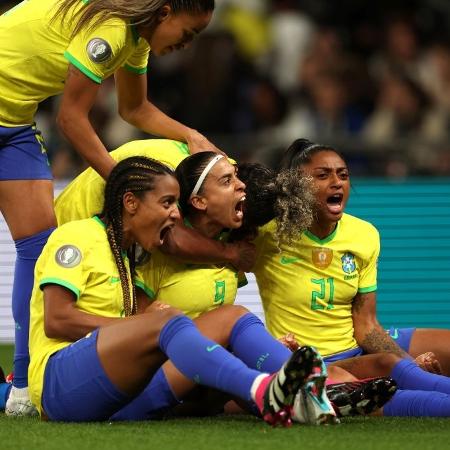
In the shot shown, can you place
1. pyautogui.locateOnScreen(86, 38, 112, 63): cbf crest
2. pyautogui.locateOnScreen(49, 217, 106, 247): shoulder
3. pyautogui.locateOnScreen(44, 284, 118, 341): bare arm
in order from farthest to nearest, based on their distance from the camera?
pyautogui.locateOnScreen(86, 38, 112, 63): cbf crest < pyautogui.locateOnScreen(49, 217, 106, 247): shoulder < pyautogui.locateOnScreen(44, 284, 118, 341): bare arm

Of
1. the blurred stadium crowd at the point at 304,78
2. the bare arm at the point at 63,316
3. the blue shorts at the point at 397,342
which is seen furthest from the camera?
the blurred stadium crowd at the point at 304,78

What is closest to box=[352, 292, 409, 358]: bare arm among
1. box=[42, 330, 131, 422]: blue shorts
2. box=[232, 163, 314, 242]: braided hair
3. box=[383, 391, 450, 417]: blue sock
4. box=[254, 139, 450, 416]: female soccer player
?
box=[254, 139, 450, 416]: female soccer player

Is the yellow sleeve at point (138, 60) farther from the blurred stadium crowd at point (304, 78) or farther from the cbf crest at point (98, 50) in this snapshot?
the blurred stadium crowd at point (304, 78)

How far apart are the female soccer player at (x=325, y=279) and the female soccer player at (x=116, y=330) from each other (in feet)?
2.30

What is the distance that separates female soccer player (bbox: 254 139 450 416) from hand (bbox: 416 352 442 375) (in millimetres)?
75

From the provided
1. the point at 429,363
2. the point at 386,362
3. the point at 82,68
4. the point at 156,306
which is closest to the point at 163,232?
the point at 156,306

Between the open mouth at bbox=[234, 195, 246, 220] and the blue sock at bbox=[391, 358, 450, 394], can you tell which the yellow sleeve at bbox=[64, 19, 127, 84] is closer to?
the open mouth at bbox=[234, 195, 246, 220]

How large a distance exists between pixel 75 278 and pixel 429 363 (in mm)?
1646

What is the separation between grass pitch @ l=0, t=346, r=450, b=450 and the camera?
13.7ft

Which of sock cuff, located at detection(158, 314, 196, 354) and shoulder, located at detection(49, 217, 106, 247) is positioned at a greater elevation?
shoulder, located at detection(49, 217, 106, 247)

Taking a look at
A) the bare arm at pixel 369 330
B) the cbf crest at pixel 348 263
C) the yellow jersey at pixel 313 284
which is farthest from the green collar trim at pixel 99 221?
the bare arm at pixel 369 330

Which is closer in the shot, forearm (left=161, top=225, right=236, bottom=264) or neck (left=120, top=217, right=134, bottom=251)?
neck (left=120, top=217, right=134, bottom=251)

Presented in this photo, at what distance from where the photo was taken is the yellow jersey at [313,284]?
5.46m

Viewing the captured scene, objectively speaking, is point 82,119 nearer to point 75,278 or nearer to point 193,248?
point 193,248
